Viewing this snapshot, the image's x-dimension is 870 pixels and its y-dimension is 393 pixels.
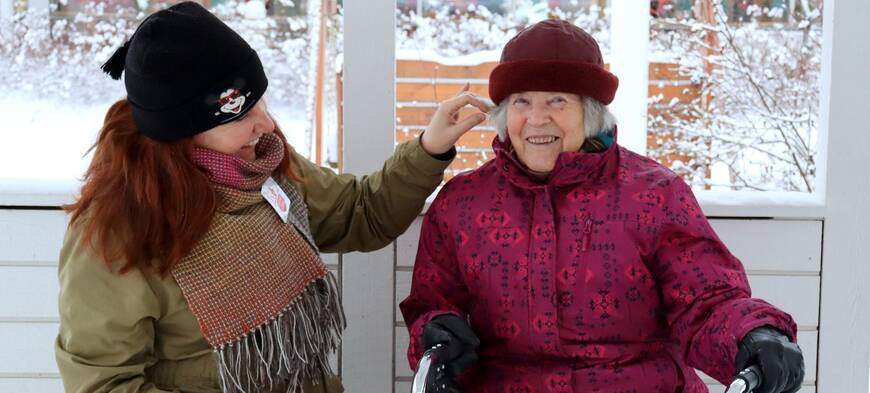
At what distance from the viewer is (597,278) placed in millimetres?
2029

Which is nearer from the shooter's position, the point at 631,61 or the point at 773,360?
the point at 773,360

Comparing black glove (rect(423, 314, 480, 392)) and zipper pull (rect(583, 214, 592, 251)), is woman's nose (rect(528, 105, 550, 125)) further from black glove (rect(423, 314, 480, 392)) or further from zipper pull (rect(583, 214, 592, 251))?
black glove (rect(423, 314, 480, 392))

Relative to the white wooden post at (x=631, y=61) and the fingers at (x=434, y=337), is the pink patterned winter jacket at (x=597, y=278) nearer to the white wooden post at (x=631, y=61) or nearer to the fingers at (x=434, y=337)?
the fingers at (x=434, y=337)

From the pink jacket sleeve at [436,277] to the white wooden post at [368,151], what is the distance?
44 cm

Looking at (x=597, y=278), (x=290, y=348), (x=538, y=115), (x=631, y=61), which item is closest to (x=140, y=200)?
(x=290, y=348)

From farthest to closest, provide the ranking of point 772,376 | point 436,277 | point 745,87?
point 745,87, point 436,277, point 772,376

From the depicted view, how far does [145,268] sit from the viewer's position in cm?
193

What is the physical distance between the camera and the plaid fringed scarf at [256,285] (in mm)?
1975

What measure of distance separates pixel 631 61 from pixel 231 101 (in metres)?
1.67

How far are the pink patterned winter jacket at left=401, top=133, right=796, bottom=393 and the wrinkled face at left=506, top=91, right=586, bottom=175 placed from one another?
45 mm

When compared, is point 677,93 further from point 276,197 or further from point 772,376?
point 772,376

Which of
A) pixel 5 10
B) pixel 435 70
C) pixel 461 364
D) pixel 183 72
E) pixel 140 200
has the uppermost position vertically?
pixel 5 10

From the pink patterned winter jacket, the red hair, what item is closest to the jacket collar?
the pink patterned winter jacket

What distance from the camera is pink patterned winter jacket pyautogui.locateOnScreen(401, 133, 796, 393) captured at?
202 cm
